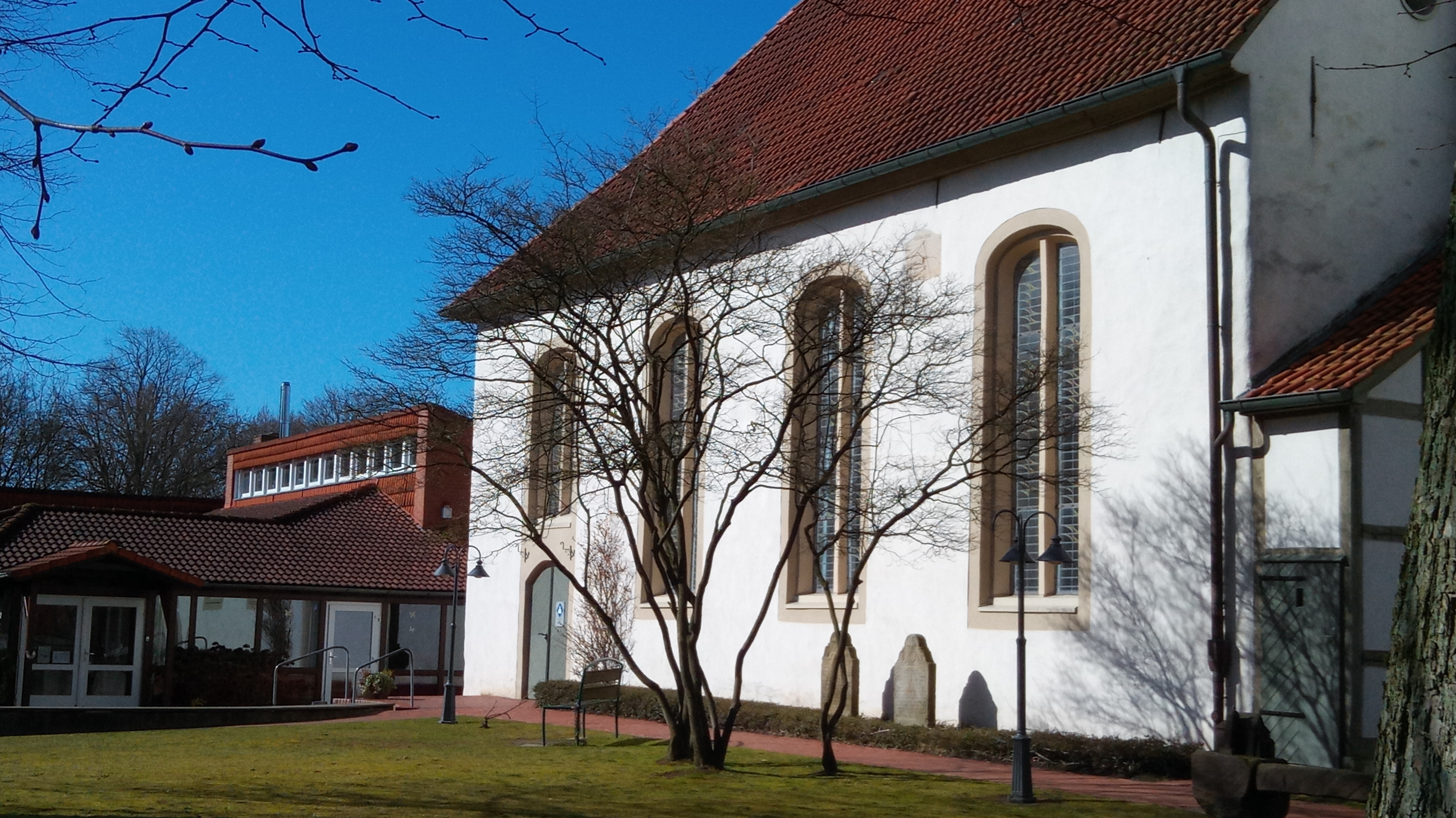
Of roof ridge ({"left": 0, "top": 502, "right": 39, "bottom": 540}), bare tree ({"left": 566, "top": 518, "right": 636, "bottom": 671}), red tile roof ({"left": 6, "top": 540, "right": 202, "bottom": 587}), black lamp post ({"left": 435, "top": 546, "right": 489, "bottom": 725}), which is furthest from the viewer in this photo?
roof ridge ({"left": 0, "top": 502, "right": 39, "bottom": 540})

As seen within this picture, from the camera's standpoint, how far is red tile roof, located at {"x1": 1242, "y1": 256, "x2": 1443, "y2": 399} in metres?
14.9

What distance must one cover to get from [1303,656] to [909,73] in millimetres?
11691

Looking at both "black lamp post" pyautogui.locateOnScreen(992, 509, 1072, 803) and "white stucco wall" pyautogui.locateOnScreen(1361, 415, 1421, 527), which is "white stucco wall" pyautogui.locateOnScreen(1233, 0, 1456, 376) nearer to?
"white stucco wall" pyautogui.locateOnScreen(1361, 415, 1421, 527)

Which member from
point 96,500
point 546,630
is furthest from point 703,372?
point 96,500

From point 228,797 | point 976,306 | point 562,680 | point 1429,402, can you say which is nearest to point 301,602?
point 562,680

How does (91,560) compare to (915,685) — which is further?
(91,560)

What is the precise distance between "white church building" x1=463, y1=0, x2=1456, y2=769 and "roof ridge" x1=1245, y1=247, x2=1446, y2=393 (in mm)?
35

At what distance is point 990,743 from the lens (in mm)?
16594

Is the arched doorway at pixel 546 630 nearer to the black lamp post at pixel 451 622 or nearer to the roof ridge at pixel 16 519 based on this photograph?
the black lamp post at pixel 451 622

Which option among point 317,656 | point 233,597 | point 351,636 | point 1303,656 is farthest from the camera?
point 317,656

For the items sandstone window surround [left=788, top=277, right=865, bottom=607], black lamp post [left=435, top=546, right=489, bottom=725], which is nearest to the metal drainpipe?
sandstone window surround [left=788, top=277, right=865, bottom=607]

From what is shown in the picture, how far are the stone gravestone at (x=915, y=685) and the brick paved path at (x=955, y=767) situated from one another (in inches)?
33.8

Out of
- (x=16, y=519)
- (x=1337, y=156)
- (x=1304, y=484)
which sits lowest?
(x=16, y=519)

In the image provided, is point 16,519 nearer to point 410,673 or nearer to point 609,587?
point 410,673
